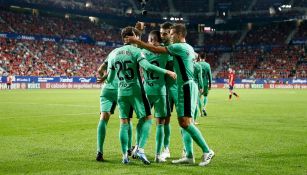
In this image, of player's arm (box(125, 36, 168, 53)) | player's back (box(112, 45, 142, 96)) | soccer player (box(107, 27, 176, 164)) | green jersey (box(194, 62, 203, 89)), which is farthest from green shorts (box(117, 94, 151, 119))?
green jersey (box(194, 62, 203, 89))

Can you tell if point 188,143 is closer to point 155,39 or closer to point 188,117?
point 188,117

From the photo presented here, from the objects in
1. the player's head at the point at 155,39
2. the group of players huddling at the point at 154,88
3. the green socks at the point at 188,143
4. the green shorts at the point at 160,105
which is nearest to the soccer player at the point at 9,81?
the group of players huddling at the point at 154,88

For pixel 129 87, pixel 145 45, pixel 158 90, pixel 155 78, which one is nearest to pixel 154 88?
pixel 158 90

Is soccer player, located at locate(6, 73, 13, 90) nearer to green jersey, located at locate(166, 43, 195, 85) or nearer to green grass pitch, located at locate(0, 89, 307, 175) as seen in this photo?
green grass pitch, located at locate(0, 89, 307, 175)

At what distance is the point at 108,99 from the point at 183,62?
1.85 m

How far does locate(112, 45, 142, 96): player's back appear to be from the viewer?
28.6 ft

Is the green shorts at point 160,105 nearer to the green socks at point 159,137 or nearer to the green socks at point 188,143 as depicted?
the green socks at point 159,137

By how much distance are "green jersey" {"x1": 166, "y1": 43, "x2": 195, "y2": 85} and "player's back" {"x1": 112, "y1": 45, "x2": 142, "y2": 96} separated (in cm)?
74

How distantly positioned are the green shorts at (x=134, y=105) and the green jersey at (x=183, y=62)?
2.58ft

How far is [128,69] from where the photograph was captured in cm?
876

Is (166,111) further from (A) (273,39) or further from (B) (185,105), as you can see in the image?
(A) (273,39)

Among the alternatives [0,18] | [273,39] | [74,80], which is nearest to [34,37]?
[0,18]

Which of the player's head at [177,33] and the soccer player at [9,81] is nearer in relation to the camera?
the player's head at [177,33]

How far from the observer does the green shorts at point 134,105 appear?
8.80 metres
